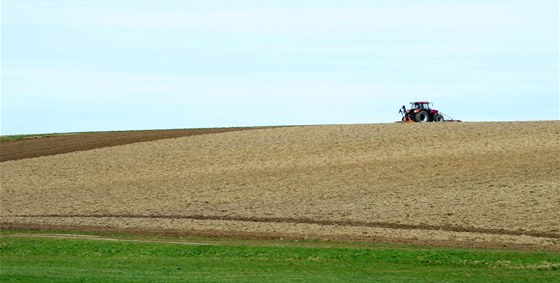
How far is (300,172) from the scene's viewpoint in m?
46.4

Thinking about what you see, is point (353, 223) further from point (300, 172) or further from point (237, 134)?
point (237, 134)

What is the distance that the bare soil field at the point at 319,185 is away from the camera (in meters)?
34.4

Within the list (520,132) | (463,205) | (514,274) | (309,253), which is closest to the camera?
(514,274)

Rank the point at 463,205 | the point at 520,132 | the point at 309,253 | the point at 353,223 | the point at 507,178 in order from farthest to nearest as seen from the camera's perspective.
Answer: the point at 520,132
the point at 507,178
the point at 463,205
the point at 353,223
the point at 309,253

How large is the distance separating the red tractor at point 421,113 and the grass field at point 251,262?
3547cm

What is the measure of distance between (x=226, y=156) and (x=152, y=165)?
3.60 m

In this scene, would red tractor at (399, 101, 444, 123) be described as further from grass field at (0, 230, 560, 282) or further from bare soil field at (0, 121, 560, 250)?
grass field at (0, 230, 560, 282)

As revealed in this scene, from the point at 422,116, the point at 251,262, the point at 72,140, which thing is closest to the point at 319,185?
the point at 251,262

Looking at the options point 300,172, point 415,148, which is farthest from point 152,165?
point 415,148

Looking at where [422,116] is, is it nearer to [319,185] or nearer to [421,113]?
[421,113]

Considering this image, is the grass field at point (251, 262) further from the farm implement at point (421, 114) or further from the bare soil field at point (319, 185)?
the farm implement at point (421, 114)

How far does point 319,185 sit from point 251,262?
19.0 metres

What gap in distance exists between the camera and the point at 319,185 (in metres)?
43.5

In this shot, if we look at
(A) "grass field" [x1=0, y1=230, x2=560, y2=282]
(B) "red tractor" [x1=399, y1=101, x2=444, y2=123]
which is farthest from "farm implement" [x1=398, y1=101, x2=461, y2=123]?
(A) "grass field" [x1=0, y1=230, x2=560, y2=282]
